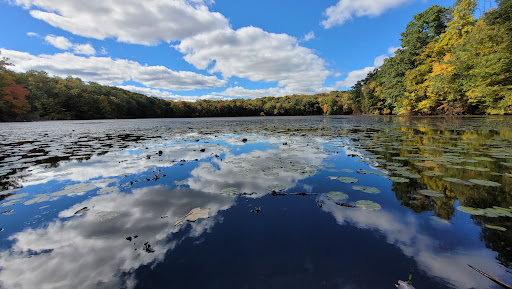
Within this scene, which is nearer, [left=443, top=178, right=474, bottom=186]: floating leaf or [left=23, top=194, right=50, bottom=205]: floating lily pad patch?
[left=23, top=194, right=50, bottom=205]: floating lily pad patch

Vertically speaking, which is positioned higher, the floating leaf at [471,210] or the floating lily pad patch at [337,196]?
the floating leaf at [471,210]

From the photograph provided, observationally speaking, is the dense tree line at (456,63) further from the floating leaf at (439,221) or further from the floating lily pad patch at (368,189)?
the floating leaf at (439,221)

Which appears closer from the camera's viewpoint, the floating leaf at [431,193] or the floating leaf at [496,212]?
the floating leaf at [496,212]

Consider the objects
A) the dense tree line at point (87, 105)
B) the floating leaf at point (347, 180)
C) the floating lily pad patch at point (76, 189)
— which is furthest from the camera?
the dense tree line at point (87, 105)

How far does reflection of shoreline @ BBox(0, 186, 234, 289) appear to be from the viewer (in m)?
1.68

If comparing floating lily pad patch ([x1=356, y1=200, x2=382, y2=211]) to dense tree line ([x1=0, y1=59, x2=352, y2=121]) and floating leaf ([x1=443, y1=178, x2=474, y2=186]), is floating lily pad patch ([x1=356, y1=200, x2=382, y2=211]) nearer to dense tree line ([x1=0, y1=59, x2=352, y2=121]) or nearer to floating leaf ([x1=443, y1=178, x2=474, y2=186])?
floating leaf ([x1=443, y1=178, x2=474, y2=186])

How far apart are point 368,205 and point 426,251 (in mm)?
993

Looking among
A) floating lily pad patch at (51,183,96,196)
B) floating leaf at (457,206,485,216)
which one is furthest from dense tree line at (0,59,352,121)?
floating leaf at (457,206,485,216)

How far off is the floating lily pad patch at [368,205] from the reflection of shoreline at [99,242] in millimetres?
1903

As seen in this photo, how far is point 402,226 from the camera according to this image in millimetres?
2307

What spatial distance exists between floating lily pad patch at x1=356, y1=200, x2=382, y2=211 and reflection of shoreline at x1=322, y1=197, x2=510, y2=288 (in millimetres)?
78

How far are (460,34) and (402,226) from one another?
3569 centimetres

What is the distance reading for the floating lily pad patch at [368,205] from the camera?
9.03 ft

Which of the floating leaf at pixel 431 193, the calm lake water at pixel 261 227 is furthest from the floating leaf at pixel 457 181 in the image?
the floating leaf at pixel 431 193
